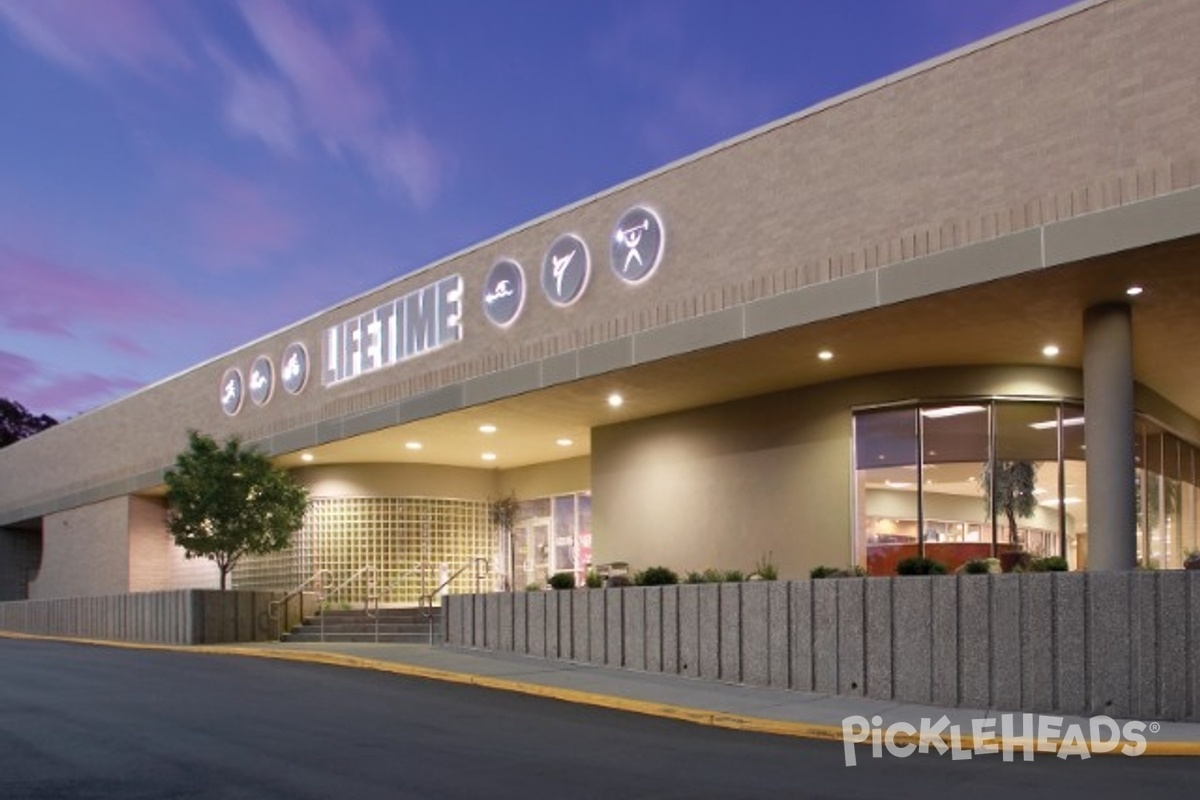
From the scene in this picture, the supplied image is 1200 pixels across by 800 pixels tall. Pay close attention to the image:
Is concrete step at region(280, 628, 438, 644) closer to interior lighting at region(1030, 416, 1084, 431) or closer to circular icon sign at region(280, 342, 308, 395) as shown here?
circular icon sign at region(280, 342, 308, 395)

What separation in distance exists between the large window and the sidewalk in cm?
582

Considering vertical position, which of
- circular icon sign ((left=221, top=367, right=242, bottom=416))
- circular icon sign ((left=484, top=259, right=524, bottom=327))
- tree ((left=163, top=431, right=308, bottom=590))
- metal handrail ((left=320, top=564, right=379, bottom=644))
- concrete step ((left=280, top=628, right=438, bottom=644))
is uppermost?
circular icon sign ((left=484, top=259, right=524, bottom=327))

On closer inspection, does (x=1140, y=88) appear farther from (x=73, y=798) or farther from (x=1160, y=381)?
(x=73, y=798)

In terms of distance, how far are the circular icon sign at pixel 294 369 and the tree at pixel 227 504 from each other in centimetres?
366

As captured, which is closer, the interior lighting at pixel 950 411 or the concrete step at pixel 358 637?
the interior lighting at pixel 950 411

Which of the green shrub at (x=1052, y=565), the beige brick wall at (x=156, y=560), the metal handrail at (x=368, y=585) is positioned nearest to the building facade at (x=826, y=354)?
the metal handrail at (x=368, y=585)

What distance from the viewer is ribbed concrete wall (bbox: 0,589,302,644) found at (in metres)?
27.6

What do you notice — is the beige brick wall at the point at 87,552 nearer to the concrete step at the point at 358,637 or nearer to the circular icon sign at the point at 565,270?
the concrete step at the point at 358,637

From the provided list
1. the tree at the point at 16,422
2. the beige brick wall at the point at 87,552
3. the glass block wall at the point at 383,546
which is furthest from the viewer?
the tree at the point at 16,422

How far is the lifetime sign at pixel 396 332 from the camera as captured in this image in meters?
27.3

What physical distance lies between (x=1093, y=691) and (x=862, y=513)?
27.6 ft

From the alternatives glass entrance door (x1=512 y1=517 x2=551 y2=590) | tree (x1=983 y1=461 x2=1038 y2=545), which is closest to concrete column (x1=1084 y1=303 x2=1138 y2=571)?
tree (x1=983 y1=461 x2=1038 y2=545)

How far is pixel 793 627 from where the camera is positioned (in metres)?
17.0

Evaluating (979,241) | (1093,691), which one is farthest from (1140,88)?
(1093,691)
